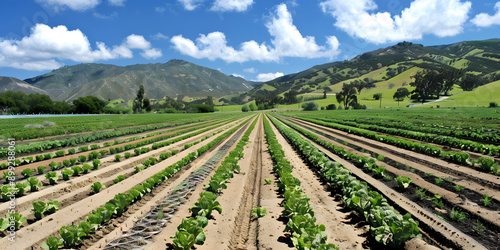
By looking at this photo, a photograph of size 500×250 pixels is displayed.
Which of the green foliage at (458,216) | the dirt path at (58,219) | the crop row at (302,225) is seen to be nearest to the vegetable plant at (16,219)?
the dirt path at (58,219)

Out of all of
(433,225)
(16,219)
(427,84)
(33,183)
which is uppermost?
(427,84)

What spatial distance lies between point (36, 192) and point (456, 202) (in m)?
13.2

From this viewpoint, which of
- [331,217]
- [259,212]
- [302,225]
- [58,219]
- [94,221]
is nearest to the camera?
[302,225]

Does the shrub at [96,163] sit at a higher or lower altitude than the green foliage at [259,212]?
higher

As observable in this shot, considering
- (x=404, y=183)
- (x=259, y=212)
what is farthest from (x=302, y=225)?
(x=404, y=183)

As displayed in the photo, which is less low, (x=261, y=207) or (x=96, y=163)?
(x=96, y=163)

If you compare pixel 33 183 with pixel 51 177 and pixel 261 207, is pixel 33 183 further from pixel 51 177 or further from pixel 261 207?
pixel 261 207

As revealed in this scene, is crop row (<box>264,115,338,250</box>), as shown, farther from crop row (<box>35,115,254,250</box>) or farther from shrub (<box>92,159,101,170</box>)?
shrub (<box>92,159,101,170</box>)

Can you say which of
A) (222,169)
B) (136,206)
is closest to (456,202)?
(222,169)

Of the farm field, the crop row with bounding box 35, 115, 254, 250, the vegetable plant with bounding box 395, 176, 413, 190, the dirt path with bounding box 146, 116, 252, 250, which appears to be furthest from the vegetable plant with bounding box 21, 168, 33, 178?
the vegetable plant with bounding box 395, 176, 413, 190

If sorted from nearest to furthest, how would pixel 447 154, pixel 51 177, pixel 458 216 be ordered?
pixel 458 216, pixel 51 177, pixel 447 154

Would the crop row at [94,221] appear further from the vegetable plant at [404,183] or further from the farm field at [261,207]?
the vegetable plant at [404,183]

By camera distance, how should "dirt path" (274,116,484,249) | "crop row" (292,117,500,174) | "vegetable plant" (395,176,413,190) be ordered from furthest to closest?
"crop row" (292,117,500,174) < "vegetable plant" (395,176,413,190) < "dirt path" (274,116,484,249)

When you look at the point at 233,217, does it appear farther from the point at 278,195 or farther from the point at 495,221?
the point at 495,221
